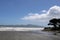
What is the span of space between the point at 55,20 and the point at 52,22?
2.60 meters

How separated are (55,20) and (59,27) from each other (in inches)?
222

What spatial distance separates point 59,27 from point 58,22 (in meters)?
4.40

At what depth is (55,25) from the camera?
88.4 m

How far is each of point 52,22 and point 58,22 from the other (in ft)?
12.5

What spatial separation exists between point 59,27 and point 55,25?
174 inches

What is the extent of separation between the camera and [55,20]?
88000 millimetres

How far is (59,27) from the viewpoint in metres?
84.4

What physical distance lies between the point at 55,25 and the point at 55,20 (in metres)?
3.05

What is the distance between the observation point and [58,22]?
87812 mm

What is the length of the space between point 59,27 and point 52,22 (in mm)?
6768

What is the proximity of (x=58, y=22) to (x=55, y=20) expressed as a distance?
2.14m

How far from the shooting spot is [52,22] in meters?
89.7
